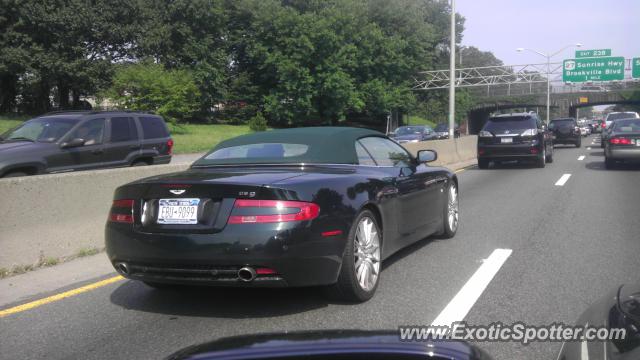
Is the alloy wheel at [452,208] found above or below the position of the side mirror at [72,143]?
below

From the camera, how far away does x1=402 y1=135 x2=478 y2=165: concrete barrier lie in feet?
63.8

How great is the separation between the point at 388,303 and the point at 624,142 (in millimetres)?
15023

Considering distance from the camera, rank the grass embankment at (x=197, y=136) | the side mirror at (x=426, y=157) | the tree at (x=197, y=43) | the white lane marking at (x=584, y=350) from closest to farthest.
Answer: the white lane marking at (x=584, y=350) < the side mirror at (x=426, y=157) < the grass embankment at (x=197, y=136) < the tree at (x=197, y=43)

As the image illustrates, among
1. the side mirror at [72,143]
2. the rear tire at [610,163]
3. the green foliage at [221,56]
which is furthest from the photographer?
the green foliage at [221,56]

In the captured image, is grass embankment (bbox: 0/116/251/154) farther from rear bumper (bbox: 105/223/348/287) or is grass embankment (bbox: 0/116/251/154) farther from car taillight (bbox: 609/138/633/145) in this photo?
rear bumper (bbox: 105/223/348/287)

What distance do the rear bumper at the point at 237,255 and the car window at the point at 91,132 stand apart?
7.16 meters

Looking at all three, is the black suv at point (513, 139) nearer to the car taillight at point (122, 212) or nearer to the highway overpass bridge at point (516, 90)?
the car taillight at point (122, 212)

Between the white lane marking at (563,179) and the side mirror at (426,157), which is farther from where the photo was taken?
the white lane marking at (563,179)

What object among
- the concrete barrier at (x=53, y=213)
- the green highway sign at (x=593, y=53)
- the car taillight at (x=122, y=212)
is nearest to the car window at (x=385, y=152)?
the car taillight at (x=122, y=212)

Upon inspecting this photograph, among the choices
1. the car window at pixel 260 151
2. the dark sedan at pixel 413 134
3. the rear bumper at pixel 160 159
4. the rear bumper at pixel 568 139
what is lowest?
the rear bumper at pixel 568 139

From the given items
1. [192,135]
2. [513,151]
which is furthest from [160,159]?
[192,135]

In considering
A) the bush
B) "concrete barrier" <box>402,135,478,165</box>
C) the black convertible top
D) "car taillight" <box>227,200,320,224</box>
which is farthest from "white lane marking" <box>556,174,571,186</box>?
the bush

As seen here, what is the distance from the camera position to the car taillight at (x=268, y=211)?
14.7ft

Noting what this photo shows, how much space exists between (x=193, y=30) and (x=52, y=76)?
1403 cm
